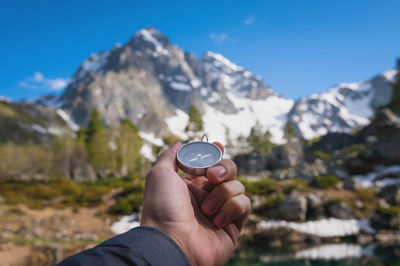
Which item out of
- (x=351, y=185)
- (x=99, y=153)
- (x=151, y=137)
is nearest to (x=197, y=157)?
(x=351, y=185)

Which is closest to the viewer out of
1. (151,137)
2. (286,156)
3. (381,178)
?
(381,178)

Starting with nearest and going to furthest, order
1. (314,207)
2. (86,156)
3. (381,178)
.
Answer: (314,207) < (381,178) < (86,156)

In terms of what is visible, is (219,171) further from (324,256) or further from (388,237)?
(388,237)

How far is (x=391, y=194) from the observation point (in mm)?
19906

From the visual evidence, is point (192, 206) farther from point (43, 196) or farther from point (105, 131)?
point (105, 131)

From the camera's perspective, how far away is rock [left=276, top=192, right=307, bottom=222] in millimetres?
16797

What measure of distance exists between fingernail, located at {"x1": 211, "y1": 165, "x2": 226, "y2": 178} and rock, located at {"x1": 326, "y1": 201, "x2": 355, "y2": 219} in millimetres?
18038

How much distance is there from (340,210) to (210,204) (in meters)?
18.2

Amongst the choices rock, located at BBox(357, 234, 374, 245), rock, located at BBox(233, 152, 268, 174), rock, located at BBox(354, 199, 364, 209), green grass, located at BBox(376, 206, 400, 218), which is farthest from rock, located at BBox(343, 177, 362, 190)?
rock, located at BBox(233, 152, 268, 174)

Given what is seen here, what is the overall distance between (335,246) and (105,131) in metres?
48.8

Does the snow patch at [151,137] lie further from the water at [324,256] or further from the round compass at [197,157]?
the round compass at [197,157]

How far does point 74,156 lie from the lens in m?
49.4

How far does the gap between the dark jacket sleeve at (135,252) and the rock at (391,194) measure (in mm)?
23315

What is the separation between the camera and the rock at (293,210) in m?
16.8
